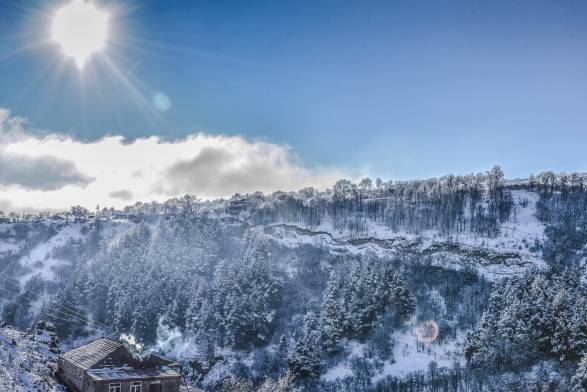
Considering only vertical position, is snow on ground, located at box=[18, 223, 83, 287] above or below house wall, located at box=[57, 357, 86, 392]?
above

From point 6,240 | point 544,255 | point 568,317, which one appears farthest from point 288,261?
point 6,240

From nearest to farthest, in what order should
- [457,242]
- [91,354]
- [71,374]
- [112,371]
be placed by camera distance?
[112,371] → [71,374] → [91,354] → [457,242]

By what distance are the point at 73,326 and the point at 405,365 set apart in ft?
228

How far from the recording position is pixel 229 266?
4791 inches

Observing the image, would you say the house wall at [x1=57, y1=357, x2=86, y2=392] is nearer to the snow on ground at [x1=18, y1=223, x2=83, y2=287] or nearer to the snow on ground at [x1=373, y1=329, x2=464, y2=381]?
the snow on ground at [x1=373, y1=329, x2=464, y2=381]

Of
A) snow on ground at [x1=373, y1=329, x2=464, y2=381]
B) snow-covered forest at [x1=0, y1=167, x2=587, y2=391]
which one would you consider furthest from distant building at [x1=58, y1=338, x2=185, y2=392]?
snow on ground at [x1=373, y1=329, x2=464, y2=381]

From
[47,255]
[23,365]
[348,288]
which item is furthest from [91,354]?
[47,255]

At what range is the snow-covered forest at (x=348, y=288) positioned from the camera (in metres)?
83.4

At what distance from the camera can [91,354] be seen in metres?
36.6

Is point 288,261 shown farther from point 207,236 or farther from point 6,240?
point 6,240

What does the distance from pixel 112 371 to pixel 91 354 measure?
2.39 m

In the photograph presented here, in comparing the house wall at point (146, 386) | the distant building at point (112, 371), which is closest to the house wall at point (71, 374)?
the distant building at point (112, 371)

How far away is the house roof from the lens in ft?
115

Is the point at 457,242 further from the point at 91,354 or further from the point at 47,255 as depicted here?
the point at 47,255
